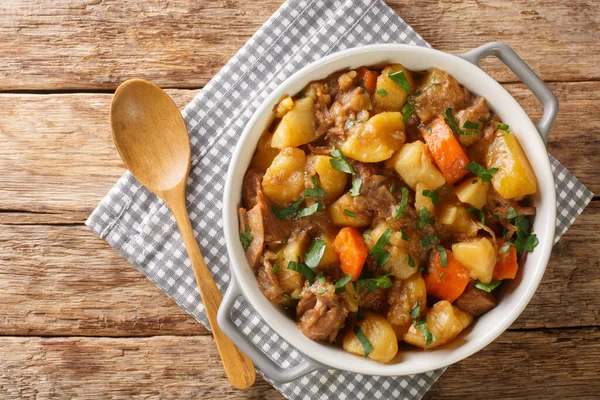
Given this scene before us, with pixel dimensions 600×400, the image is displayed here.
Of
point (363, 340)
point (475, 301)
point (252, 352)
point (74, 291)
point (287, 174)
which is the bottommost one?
point (74, 291)

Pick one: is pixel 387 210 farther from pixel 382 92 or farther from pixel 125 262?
pixel 125 262

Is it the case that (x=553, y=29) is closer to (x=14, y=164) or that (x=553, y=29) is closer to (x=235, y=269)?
(x=235, y=269)

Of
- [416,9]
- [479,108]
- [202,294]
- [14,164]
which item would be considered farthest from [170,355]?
[416,9]

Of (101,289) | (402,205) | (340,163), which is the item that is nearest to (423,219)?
(402,205)

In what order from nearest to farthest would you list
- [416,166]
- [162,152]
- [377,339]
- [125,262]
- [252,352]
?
[416,166] → [377,339] → [252,352] → [162,152] → [125,262]

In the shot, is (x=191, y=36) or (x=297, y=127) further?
(x=191, y=36)

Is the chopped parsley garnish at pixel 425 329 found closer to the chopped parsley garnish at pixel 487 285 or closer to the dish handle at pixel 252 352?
the chopped parsley garnish at pixel 487 285

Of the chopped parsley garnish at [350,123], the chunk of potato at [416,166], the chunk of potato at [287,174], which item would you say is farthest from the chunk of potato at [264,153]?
the chunk of potato at [416,166]
